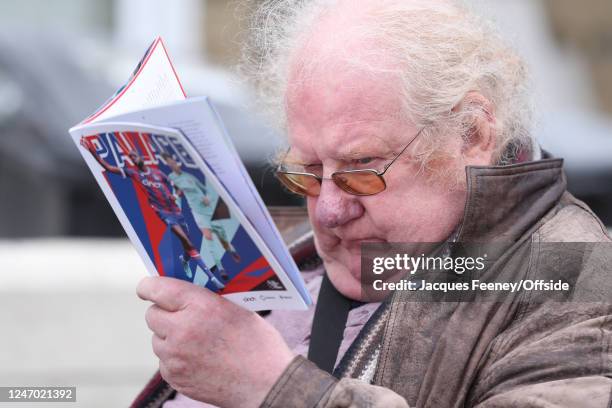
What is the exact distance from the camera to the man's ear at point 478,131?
1.98 meters

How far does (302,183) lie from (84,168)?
12.3 ft

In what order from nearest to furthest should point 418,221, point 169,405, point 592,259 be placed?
1. point 592,259
2. point 418,221
3. point 169,405

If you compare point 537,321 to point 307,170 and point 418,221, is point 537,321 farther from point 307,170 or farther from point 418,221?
point 307,170

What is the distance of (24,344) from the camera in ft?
14.6

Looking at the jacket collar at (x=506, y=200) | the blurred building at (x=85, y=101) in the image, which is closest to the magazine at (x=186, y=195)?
the jacket collar at (x=506, y=200)

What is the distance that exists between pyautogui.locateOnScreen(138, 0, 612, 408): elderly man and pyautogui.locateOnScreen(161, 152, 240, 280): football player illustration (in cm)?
13

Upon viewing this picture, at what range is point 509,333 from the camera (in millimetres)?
1776

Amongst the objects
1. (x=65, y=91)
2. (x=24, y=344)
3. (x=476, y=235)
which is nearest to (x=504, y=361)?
(x=476, y=235)

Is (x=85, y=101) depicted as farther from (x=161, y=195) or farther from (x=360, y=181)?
(x=161, y=195)

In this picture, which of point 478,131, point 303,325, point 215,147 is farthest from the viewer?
point 303,325

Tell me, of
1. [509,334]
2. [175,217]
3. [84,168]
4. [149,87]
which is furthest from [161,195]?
[84,168]

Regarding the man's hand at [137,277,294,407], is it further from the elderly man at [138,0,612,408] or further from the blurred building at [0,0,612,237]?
the blurred building at [0,0,612,237]

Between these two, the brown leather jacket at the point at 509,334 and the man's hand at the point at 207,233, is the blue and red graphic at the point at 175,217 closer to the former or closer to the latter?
the man's hand at the point at 207,233

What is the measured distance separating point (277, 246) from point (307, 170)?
517mm
